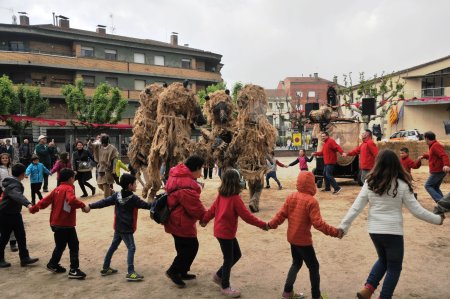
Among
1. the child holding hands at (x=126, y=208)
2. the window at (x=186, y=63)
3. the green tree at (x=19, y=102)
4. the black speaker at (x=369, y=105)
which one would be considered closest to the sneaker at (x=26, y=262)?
the child holding hands at (x=126, y=208)

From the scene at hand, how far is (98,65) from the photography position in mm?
36906

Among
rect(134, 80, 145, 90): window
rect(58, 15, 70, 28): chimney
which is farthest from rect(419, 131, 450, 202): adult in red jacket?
rect(58, 15, 70, 28): chimney

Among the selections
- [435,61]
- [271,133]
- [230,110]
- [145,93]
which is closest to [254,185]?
[271,133]

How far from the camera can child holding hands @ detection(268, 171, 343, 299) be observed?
391 cm

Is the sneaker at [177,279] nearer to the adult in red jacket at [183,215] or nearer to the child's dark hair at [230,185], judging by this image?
the adult in red jacket at [183,215]

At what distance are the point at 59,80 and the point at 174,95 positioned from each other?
31.1 meters

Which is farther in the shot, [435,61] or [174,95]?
[435,61]

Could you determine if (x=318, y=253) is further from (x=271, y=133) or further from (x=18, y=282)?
(x=18, y=282)

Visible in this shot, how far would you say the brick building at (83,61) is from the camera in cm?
3341

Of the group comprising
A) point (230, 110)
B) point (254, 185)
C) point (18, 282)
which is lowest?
point (18, 282)

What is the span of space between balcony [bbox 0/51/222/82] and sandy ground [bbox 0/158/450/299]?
29.9 metres

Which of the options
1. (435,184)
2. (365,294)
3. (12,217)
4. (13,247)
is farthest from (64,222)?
(435,184)

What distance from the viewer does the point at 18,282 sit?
188 inches

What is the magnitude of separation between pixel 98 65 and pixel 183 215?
3564cm
